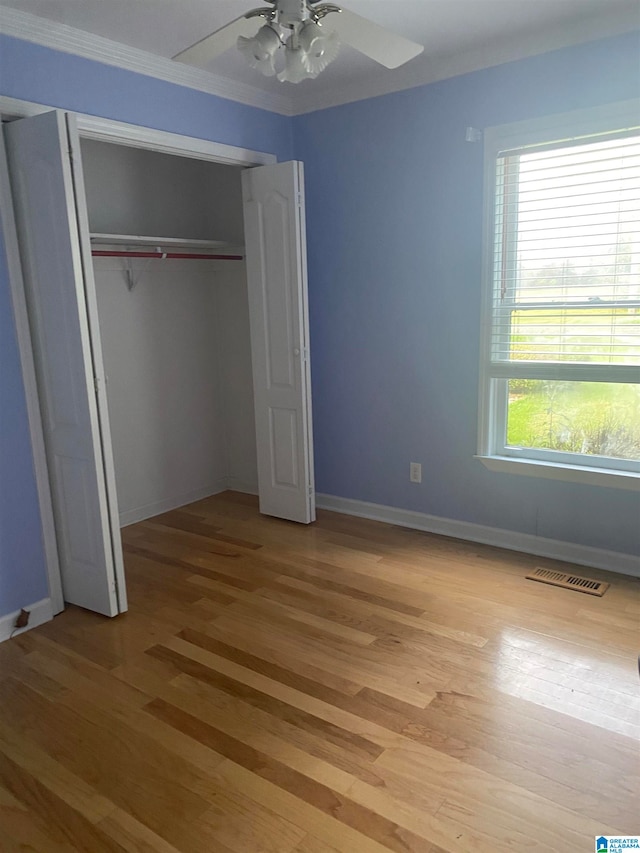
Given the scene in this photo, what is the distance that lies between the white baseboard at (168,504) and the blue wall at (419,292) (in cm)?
98

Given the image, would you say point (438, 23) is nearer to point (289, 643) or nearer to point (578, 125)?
point (578, 125)

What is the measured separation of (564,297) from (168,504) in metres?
2.94

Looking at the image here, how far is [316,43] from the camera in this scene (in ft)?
5.85

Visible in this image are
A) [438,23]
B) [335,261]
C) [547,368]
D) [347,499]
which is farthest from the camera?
[347,499]

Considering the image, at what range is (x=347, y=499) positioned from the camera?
430 cm

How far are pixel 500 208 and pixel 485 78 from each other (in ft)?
2.17

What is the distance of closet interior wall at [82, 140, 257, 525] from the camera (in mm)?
4094

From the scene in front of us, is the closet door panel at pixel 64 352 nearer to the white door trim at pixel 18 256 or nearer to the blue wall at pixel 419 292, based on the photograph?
the white door trim at pixel 18 256

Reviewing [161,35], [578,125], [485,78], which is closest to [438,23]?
[485,78]

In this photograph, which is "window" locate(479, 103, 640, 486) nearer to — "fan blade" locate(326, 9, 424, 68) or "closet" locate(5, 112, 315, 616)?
"closet" locate(5, 112, 315, 616)

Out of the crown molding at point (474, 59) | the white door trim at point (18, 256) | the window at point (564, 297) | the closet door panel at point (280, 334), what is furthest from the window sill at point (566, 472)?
the white door trim at point (18, 256)

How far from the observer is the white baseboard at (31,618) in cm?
285

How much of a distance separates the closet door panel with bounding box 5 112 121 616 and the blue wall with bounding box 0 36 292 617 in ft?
0.37

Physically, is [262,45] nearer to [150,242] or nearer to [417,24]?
[417,24]
